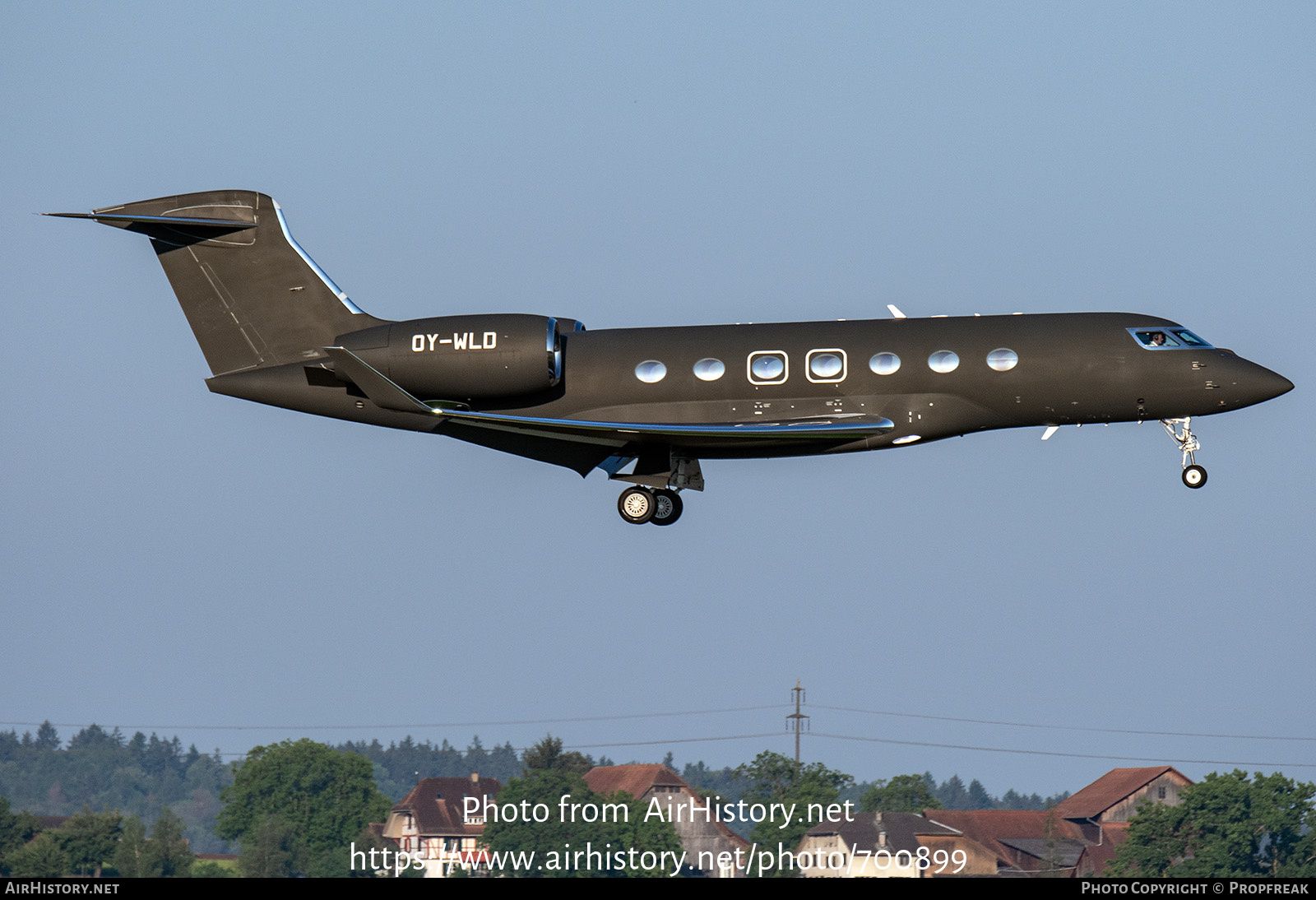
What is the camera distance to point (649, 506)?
114ft

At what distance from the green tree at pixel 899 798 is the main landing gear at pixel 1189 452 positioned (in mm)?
56117

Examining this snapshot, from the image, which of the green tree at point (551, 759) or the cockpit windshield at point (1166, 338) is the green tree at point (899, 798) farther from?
the cockpit windshield at point (1166, 338)

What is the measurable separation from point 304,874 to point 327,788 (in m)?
11.4

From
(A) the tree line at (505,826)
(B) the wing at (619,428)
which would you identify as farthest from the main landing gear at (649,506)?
(A) the tree line at (505,826)

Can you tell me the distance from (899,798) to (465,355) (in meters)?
61.0

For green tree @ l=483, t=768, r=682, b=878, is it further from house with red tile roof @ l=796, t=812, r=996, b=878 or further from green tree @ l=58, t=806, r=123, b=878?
green tree @ l=58, t=806, r=123, b=878

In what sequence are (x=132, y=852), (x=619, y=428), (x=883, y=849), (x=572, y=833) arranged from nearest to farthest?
(x=619, y=428), (x=132, y=852), (x=883, y=849), (x=572, y=833)

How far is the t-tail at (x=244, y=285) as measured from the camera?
119 ft

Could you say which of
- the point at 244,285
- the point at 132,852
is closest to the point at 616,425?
the point at 244,285

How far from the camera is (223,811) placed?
282ft

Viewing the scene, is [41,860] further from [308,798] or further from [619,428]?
[619,428]

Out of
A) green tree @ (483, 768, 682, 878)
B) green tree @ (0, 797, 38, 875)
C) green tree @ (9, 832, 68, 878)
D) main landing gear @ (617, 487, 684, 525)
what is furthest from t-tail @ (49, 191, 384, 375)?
green tree @ (0, 797, 38, 875)

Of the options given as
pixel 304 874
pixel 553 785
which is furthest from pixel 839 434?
pixel 553 785

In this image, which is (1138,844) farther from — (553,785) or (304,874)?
(304,874)
